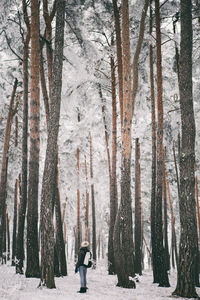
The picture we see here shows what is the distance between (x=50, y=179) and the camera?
23.1 feet

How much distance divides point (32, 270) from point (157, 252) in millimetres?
4247

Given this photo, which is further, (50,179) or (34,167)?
(34,167)

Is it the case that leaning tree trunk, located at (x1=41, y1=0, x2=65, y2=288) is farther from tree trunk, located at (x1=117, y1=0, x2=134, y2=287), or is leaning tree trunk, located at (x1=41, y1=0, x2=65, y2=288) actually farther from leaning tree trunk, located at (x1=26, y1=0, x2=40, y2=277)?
tree trunk, located at (x1=117, y1=0, x2=134, y2=287)

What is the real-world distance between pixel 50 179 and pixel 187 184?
3214mm

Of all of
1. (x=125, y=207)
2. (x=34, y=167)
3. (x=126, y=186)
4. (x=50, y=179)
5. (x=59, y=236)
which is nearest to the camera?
(x=50, y=179)

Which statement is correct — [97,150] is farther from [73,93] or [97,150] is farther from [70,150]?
[73,93]

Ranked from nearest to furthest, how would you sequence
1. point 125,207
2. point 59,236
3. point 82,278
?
point 82,278, point 125,207, point 59,236

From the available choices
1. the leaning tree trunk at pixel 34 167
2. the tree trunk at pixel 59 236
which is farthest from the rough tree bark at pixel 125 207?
the tree trunk at pixel 59 236

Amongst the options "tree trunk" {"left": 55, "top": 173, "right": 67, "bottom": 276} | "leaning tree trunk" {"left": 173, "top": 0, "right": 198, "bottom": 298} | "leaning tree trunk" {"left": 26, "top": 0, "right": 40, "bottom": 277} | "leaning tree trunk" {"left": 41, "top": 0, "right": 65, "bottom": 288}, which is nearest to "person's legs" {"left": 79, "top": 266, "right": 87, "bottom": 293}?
"leaning tree trunk" {"left": 41, "top": 0, "right": 65, "bottom": 288}

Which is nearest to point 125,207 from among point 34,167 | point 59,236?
point 34,167

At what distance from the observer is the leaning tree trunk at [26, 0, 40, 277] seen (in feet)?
26.2

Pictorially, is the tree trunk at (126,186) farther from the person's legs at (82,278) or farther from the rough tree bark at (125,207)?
the person's legs at (82,278)

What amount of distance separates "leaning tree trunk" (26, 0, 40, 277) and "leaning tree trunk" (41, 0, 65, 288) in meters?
1.38

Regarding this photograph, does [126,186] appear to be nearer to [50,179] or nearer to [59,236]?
[50,179]
